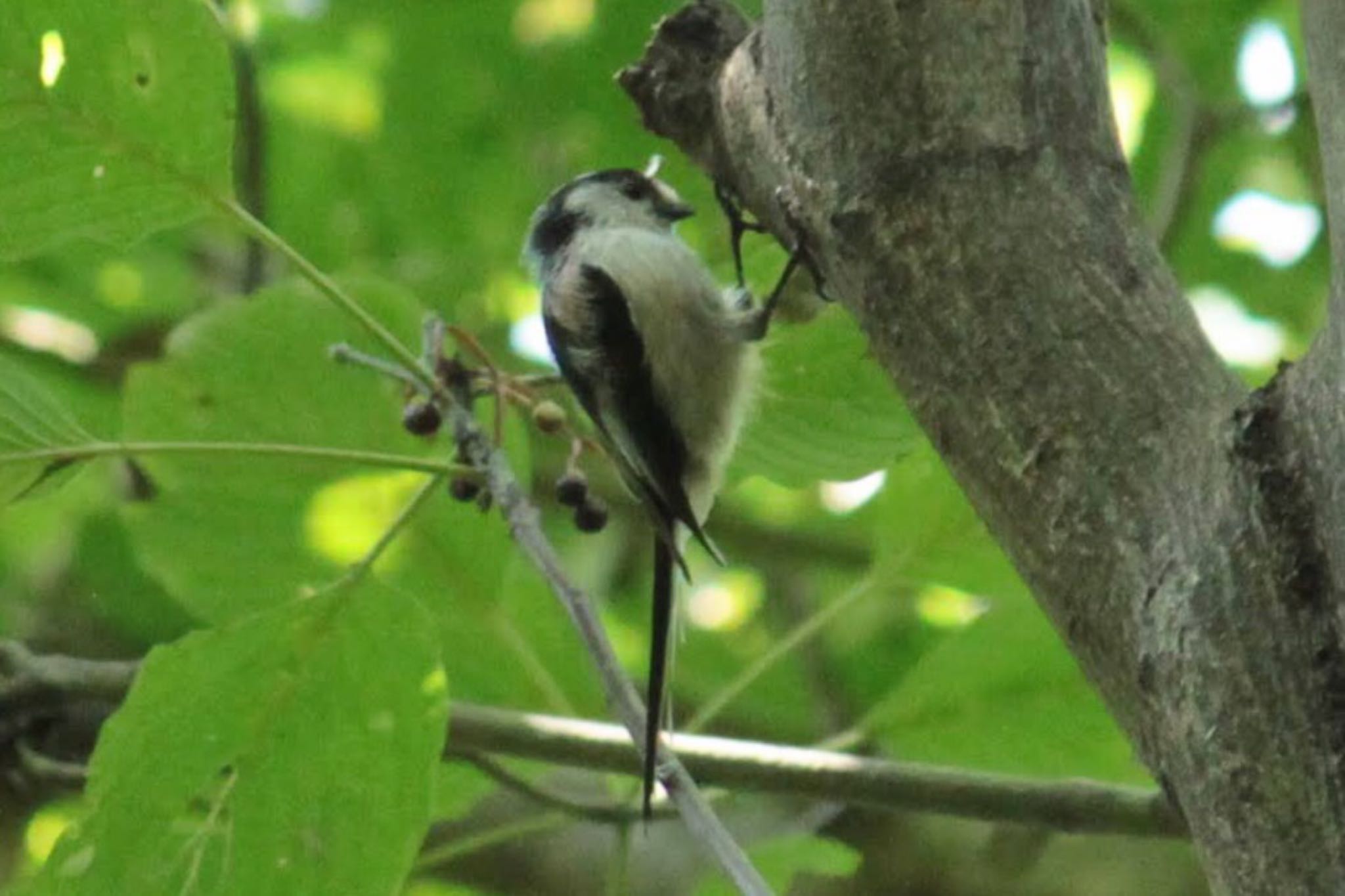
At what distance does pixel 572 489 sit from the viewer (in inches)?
112

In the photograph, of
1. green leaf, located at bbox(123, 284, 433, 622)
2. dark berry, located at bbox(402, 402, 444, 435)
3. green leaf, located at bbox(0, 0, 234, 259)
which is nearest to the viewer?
green leaf, located at bbox(0, 0, 234, 259)

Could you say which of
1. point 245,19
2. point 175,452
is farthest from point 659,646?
point 245,19

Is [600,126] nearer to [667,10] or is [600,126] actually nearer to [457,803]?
[667,10]

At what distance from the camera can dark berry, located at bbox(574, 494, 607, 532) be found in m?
2.93

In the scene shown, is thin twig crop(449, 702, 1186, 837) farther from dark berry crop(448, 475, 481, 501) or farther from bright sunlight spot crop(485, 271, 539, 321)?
bright sunlight spot crop(485, 271, 539, 321)

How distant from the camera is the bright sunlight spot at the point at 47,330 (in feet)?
18.6

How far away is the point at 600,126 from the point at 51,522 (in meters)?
2.43

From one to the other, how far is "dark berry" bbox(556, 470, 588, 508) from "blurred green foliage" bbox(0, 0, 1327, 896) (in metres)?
0.22

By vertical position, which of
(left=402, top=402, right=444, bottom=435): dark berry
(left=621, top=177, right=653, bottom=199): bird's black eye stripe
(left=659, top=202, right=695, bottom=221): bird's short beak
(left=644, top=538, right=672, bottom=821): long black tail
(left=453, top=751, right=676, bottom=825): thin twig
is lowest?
(left=453, top=751, right=676, bottom=825): thin twig

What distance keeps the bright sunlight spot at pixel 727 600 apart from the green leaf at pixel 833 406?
3564mm

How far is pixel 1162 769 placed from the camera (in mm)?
1586

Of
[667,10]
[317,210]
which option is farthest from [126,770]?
[317,210]

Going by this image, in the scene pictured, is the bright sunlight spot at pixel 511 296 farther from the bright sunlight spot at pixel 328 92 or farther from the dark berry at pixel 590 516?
the dark berry at pixel 590 516

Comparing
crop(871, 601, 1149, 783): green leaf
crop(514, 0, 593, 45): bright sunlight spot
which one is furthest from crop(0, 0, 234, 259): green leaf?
crop(514, 0, 593, 45): bright sunlight spot
